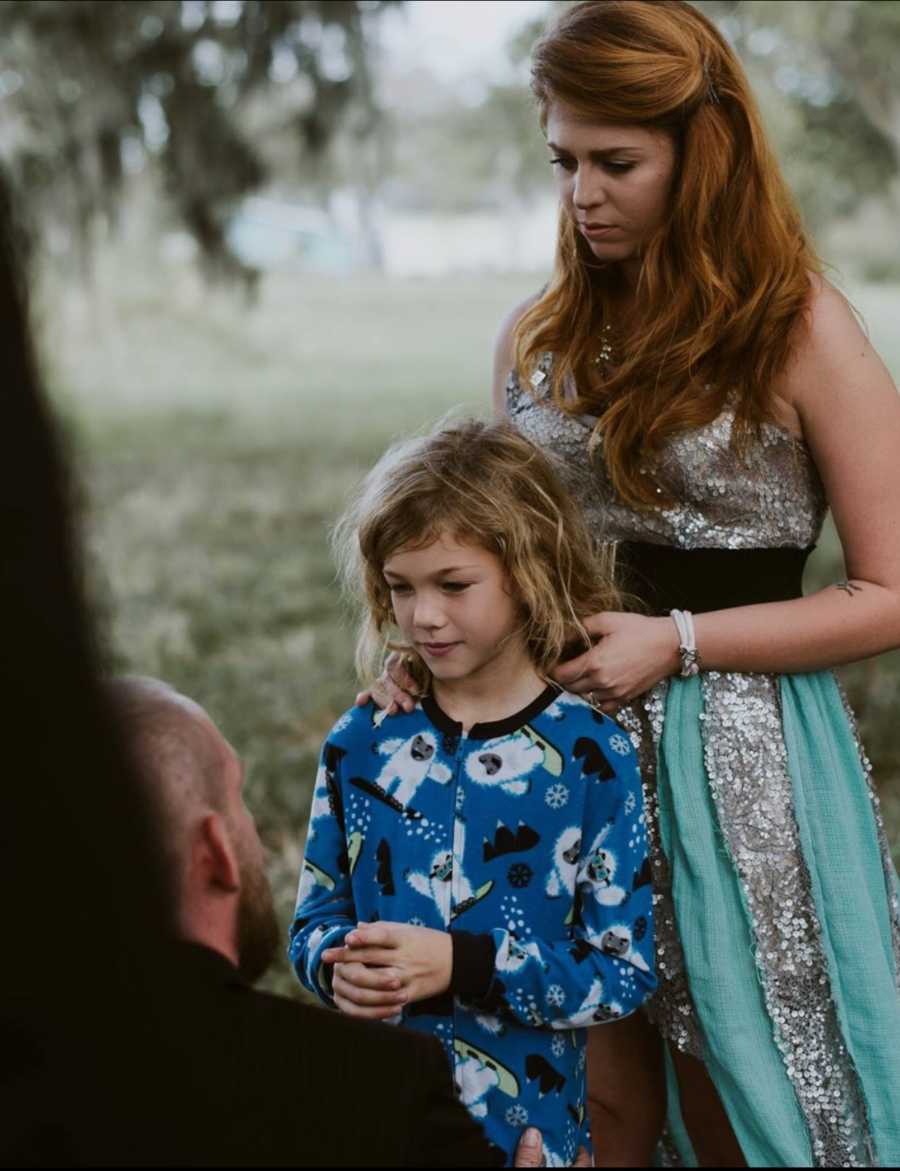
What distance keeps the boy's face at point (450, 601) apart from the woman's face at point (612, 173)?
0.53 meters

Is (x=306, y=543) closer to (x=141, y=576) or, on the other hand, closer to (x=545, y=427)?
(x=141, y=576)

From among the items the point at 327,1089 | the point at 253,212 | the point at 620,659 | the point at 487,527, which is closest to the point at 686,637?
the point at 620,659

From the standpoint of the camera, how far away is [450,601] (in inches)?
78.6

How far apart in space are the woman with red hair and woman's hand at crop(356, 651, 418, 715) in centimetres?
23

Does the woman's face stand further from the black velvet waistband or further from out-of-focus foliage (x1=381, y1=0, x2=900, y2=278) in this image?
the black velvet waistband

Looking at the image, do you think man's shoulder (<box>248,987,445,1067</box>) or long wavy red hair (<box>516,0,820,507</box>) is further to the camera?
long wavy red hair (<box>516,0,820,507</box>)

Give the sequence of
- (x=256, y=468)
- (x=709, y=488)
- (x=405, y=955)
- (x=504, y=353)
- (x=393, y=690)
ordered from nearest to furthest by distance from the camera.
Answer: (x=405, y=955) → (x=393, y=690) → (x=709, y=488) → (x=504, y=353) → (x=256, y=468)

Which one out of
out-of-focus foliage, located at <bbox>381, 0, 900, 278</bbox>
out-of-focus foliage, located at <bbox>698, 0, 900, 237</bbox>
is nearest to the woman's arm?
out-of-focus foliage, located at <bbox>381, 0, 900, 278</bbox>

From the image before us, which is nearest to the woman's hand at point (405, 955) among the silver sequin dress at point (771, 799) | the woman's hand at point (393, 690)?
the woman's hand at point (393, 690)

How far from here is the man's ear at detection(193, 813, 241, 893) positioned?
4.53 feet

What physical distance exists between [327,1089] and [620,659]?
99 cm

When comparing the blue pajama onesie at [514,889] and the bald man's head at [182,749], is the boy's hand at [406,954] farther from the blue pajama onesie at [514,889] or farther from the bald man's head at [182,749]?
the bald man's head at [182,749]

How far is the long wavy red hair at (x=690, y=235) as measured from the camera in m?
2.09

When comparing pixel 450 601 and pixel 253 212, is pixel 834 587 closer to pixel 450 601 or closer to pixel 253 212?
pixel 450 601
